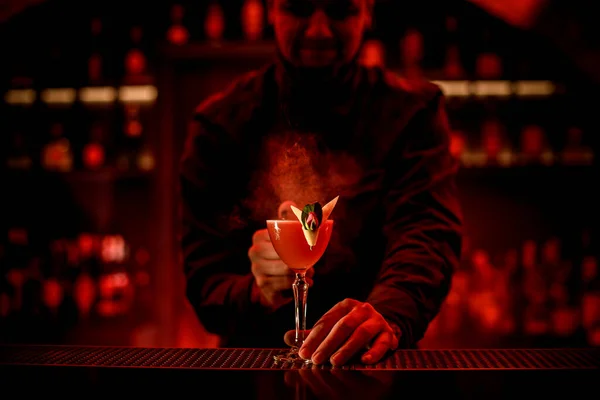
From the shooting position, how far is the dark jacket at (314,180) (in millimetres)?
1674

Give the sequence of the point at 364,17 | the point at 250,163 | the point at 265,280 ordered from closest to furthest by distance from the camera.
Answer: the point at 265,280 → the point at 364,17 → the point at 250,163

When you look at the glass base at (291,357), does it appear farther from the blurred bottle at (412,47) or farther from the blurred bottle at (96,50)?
the blurred bottle at (96,50)

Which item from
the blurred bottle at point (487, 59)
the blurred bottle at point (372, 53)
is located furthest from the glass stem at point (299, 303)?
the blurred bottle at point (487, 59)

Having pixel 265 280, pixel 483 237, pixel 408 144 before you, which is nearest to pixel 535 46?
pixel 483 237

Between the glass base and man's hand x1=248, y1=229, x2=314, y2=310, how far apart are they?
0.28 meters

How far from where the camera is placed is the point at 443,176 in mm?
Answer: 1696

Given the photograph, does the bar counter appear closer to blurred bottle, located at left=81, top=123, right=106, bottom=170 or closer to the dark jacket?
the dark jacket

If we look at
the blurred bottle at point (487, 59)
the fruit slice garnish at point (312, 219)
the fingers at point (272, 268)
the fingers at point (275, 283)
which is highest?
the blurred bottle at point (487, 59)

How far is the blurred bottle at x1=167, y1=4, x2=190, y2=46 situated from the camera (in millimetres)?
3555

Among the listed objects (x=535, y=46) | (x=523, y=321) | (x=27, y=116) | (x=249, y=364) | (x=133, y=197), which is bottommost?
(x=523, y=321)

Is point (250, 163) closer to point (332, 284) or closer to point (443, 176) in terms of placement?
point (332, 284)

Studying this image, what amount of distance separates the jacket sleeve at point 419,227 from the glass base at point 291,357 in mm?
247

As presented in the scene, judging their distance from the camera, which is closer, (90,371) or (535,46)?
(90,371)

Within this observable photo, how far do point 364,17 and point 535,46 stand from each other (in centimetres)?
207
